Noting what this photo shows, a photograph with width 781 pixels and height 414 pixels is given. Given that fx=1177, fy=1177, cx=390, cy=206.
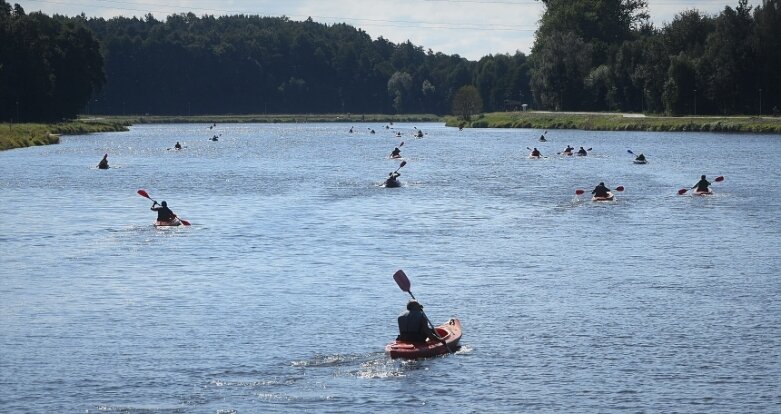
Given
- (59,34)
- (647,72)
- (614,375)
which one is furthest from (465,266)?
(59,34)

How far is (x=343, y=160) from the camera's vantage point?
355 feet

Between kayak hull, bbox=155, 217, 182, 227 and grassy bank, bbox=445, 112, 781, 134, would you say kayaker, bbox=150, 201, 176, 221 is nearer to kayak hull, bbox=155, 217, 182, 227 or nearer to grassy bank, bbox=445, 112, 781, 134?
kayak hull, bbox=155, 217, 182, 227

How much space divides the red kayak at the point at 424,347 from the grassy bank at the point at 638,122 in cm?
10857

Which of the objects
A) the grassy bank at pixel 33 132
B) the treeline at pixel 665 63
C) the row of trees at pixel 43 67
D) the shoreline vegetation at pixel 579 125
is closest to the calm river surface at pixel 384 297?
the grassy bank at pixel 33 132

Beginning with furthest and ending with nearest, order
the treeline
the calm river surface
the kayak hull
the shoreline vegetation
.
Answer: the treeline → the shoreline vegetation → the kayak hull → the calm river surface

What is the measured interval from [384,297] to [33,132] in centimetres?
10519

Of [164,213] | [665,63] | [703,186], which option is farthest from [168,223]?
[665,63]

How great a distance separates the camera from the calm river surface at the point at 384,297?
25.5 metres

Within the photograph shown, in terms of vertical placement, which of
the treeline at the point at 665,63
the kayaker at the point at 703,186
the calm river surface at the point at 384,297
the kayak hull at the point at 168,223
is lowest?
the calm river surface at the point at 384,297

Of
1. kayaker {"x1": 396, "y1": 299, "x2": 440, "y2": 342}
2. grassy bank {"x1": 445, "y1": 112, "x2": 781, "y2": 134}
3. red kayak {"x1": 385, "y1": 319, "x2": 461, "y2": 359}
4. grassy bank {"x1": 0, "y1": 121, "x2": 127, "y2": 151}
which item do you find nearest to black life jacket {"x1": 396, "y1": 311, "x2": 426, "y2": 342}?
kayaker {"x1": 396, "y1": 299, "x2": 440, "y2": 342}

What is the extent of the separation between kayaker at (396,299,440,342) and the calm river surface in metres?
0.65

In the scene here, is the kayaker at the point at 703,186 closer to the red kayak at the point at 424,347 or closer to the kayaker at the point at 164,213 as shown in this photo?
the kayaker at the point at 164,213

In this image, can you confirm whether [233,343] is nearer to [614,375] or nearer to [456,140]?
[614,375]

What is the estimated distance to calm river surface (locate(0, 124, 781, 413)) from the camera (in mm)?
25500
